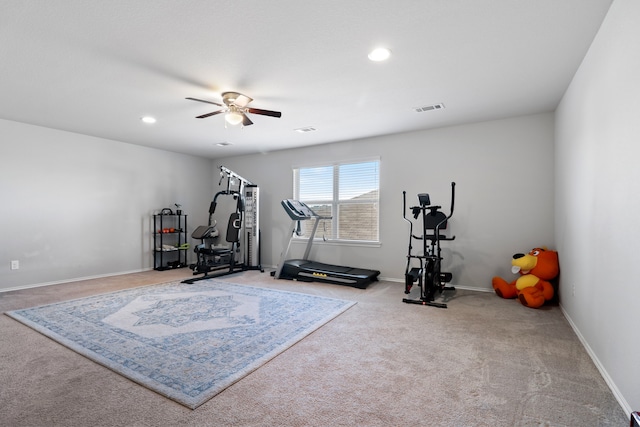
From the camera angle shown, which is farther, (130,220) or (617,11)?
(130,220)

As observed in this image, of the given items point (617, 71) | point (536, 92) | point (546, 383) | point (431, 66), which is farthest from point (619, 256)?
point (536, 92)

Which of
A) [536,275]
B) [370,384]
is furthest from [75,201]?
[536,275]

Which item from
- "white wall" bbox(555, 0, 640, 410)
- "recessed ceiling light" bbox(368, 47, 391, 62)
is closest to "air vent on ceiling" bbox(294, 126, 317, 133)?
"recessed ceiling light" bbox(368, 47, 391, 62)

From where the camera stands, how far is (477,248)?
4598 millimetres

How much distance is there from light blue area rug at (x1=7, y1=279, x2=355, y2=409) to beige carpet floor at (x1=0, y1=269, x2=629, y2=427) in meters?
0.11

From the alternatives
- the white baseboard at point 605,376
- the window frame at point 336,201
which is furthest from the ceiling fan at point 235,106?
the white baseboard at point 605,376

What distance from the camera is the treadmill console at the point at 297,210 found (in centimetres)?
533

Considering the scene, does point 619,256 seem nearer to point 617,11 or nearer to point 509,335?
point 509,335

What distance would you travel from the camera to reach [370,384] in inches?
80.7

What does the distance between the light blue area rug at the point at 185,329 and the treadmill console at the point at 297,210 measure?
1.38m

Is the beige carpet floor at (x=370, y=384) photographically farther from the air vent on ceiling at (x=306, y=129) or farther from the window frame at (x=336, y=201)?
the air vent on ceiling at (x=306, y=129)

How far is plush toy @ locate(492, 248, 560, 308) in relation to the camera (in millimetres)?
3689

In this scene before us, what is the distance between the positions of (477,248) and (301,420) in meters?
3.83

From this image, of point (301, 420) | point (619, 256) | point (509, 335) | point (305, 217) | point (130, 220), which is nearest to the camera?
point (301, 420)
